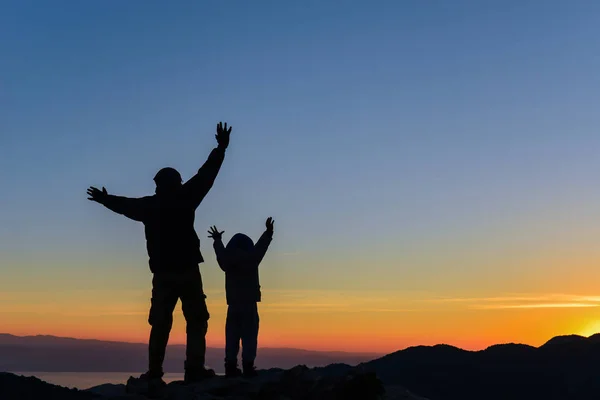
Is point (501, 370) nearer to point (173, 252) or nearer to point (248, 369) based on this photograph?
point (248, 369)

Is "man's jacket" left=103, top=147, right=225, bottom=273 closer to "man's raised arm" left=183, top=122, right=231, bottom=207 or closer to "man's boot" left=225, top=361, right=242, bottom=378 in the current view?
"man's raised arm" left=183, top=122, right=231, bottom=207

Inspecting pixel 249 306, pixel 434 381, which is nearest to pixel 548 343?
pixel 434 381

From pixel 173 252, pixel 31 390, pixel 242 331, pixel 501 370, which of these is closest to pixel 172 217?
pixel 173 252

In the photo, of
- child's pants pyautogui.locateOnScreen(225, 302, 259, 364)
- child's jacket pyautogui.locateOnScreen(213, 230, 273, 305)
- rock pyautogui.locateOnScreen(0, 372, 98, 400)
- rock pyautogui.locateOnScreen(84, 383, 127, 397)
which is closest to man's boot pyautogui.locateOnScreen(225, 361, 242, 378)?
child's pants pyautogui.locateOnScreen(225, 302, 259, 364)

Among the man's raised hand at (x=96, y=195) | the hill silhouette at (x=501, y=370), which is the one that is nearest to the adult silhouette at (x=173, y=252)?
the man's raised hand at (x=96, y=195)

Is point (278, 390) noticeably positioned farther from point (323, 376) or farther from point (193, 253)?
point (193, 253)

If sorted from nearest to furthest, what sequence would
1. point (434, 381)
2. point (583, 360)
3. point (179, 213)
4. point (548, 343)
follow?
1. point (179, 213)
2. point (434, 381)
3. point (583, 360)
4. point (548, 343)

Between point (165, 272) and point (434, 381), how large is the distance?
15.3 m

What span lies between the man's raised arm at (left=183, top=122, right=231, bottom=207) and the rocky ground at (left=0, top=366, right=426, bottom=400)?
3.06 metres

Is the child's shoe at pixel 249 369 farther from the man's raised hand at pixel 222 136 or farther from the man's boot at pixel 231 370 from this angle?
the man's raised hand at pixel 222 136

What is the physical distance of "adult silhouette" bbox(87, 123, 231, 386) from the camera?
13.0 meters

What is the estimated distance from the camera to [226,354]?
544 inches

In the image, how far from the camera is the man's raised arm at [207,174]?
13156 millimetres

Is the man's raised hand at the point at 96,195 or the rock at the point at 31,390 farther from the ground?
the man's raised hand at the point at 96,195
